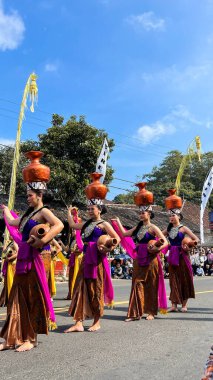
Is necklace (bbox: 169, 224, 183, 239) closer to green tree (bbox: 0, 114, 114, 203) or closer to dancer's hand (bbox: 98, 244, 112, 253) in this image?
dancer's hand (bbox: 98, 244, 112, 253)

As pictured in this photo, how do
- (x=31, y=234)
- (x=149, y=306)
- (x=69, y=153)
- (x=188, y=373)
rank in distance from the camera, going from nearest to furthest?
(x=188, y=373)
(x=31, y=234)
(x=149, y=306)
(x=69, y=153)

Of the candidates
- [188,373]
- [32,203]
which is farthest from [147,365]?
[32,203]

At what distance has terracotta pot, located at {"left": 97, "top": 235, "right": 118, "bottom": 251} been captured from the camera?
6297 mm

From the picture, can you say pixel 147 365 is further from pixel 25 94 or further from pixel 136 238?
pixel 25 94

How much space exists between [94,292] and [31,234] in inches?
72.6

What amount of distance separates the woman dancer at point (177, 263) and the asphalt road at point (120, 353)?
1.39 m

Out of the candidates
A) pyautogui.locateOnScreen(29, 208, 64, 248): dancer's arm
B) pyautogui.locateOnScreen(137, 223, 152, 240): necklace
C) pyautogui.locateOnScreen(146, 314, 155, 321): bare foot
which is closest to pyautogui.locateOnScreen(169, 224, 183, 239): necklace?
pyautogui.locateOnScreen(137, 223, 152, 240): necklace

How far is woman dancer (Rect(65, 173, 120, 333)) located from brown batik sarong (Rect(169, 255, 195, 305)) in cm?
237

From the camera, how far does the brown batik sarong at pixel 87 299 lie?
20.9 feet

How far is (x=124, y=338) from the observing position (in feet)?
19.2

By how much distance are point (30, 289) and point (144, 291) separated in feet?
9.88

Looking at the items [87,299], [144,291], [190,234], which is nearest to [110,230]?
[87,299]

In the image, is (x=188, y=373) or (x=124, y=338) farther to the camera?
(x=124, y=338)

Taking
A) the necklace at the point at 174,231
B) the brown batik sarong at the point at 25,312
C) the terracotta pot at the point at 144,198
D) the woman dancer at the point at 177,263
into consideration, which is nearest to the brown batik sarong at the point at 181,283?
the woman dancer at the point at 177,263
